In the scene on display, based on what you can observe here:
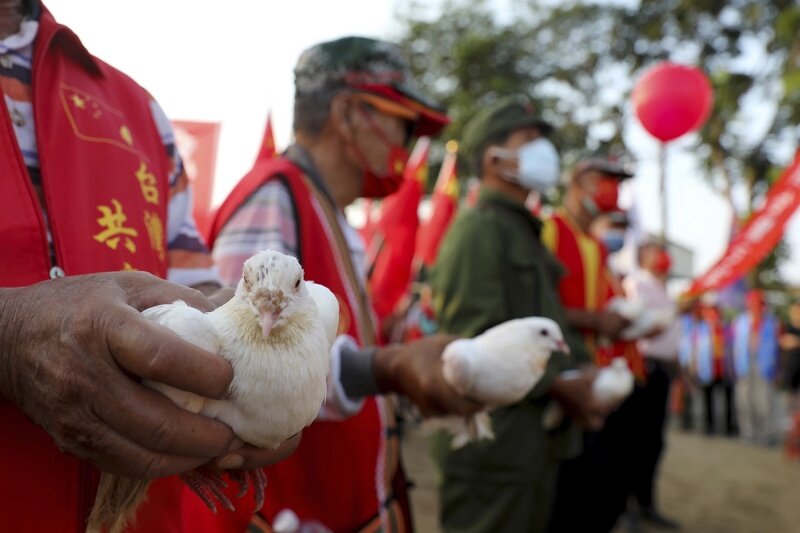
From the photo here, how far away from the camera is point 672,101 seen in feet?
19.0

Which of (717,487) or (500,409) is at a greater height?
A: (500,409)

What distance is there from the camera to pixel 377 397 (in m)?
1.82

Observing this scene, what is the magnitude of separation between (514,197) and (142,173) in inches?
88.9

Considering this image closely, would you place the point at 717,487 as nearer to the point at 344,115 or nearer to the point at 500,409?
the point at 500,409

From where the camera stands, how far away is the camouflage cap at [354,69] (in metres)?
2.05

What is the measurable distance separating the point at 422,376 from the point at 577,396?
1420 mm

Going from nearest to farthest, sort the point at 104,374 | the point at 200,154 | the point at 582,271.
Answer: the point at 104,374 < the point at 582,271 < the point at 200,154

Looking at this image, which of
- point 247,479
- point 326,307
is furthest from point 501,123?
point 247,479

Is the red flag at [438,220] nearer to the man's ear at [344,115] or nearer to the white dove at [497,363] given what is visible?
the man's ear at [344,115]

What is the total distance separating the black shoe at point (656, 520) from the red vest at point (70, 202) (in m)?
5.34

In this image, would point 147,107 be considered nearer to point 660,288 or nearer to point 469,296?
point 469,296

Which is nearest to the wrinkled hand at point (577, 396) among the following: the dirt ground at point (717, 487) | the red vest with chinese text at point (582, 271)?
the red vest with chinese text at point (582, 271)

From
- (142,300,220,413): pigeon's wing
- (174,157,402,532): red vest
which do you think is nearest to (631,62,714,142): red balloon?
(174,157,402,532): red vest

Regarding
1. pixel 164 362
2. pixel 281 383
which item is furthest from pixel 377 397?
pixel 164 362
